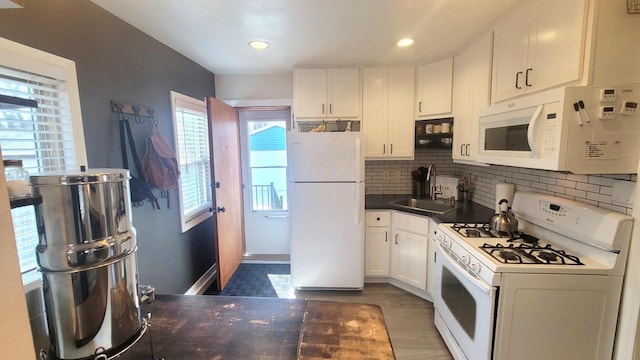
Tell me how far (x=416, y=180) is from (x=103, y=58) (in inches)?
115

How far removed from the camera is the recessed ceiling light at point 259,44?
2252mm

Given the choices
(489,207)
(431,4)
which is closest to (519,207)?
(489,207)

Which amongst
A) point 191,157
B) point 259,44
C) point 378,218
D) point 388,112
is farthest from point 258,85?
point 378,218

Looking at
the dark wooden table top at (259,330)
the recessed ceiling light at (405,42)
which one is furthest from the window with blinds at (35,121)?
the recessed ceiling light at (405,42)

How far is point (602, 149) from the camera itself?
4.33 feet

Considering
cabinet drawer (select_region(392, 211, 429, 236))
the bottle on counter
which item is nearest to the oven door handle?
cabinet drawer (select_region(392, 211, 429, 236))

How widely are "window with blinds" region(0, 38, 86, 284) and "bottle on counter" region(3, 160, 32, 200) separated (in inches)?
25.8

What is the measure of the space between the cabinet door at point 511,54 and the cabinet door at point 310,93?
1.55 m

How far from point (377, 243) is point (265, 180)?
A: 5.48ft

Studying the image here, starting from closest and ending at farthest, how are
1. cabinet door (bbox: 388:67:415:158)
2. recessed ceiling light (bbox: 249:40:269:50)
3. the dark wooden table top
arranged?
the dark wooden table top → recessed ceiling light (bbox: 249:40:269:50) → cabinet door (bbox: 388:67:415:158)

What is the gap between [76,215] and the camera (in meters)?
0.70

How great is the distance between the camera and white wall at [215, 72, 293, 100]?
3262 mm

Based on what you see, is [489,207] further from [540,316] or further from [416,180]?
[540,316]

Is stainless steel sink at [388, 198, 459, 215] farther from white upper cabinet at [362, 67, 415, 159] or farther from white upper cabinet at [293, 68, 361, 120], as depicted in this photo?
white upper cabinet at [293, 68, 361, 120]
